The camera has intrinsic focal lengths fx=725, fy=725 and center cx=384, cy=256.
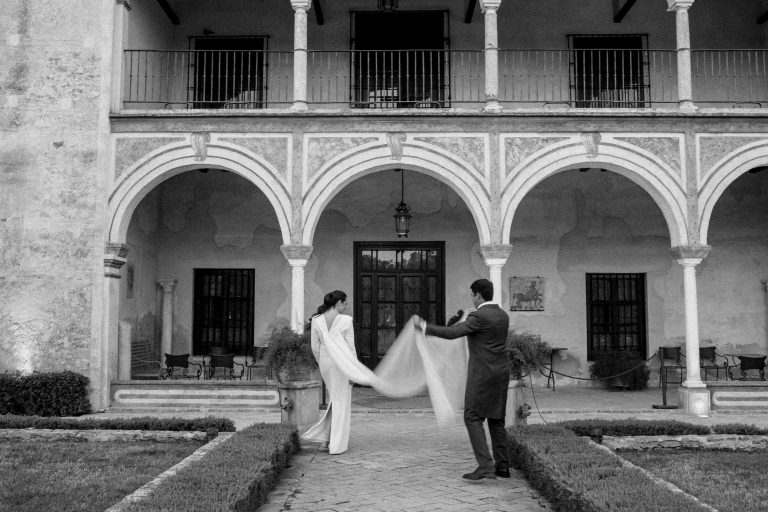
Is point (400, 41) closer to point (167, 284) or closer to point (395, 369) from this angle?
point (167, 284)

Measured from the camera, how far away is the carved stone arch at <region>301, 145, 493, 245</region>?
1182 centimetres

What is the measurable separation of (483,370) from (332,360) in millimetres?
1818

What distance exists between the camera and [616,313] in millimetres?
15219

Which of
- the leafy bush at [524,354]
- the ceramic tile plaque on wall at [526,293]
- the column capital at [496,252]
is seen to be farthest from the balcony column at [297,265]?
the ceramic tile plaque on wall at [526,293]

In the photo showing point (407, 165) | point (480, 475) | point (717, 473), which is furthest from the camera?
point (407, 165)

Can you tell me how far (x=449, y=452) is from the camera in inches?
324

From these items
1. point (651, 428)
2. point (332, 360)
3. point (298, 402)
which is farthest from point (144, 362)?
point (651, 428)

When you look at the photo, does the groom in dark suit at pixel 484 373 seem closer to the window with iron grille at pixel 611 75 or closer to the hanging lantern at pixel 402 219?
the hanging lantern at pixel 402 219

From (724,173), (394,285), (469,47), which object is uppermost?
(469,47)

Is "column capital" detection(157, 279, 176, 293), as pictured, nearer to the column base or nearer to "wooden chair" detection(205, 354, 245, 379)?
"wooden chair" detection(205, 354, 245, 379)

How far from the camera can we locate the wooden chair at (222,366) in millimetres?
12609

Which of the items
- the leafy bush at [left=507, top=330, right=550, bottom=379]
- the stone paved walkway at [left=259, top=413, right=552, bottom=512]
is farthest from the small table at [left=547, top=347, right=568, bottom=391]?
the stone paved walkway at [left=259, top=413, right=552, bottom=512]

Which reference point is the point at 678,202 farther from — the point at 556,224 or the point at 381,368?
the point at 381,368

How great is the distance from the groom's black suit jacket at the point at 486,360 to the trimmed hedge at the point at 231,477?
1882mm
